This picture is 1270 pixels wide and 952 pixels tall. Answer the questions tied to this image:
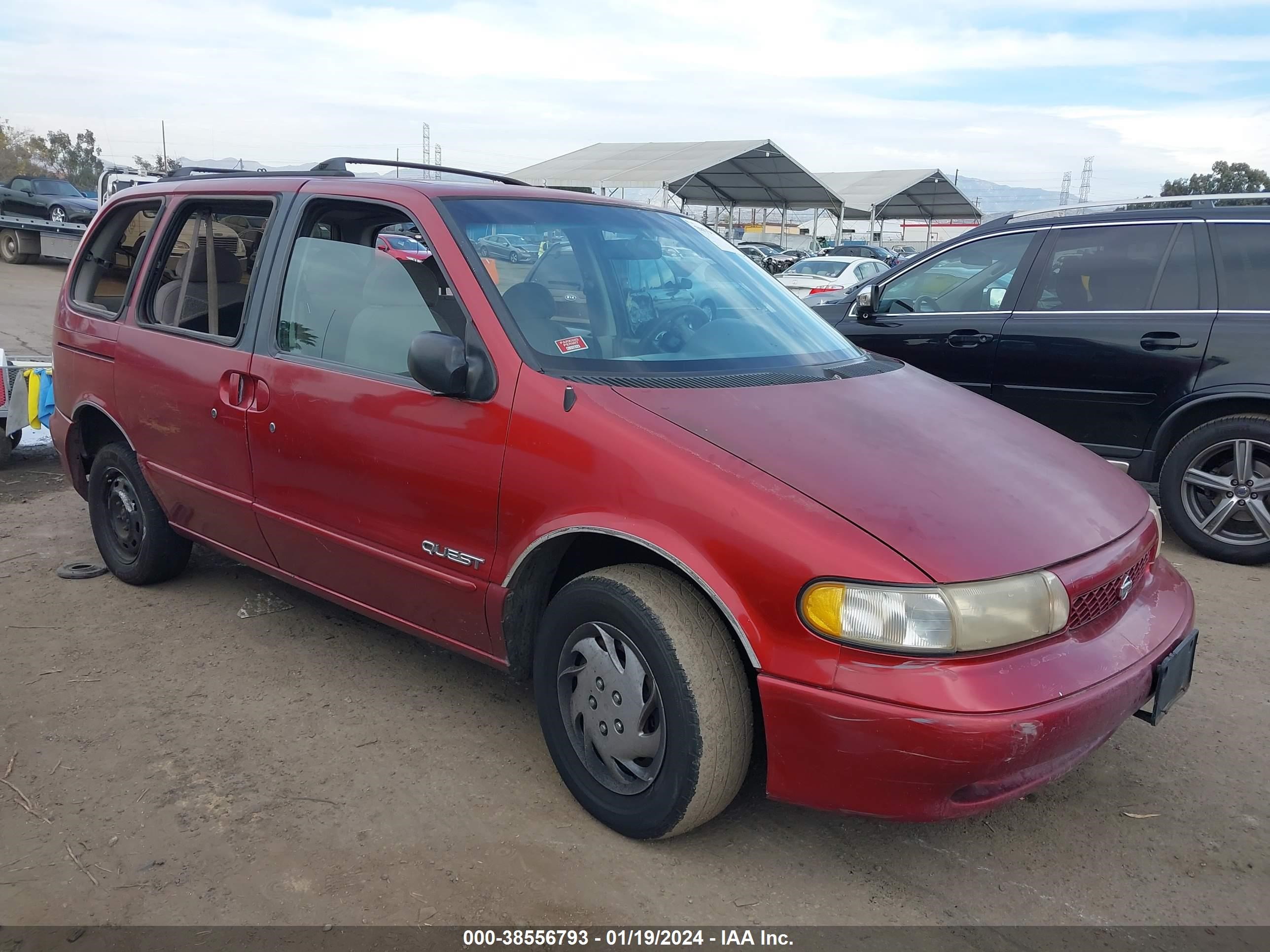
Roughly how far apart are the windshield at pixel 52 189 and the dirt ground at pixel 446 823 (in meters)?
26.1

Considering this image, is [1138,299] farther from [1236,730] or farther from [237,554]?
[237,554]

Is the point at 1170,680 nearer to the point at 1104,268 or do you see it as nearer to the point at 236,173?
the point at 1104,268

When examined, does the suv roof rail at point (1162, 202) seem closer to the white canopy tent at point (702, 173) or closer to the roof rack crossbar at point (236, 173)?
the roof rack crossbar at point (236, 173)

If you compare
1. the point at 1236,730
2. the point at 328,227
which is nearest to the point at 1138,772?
the point at 1236,730

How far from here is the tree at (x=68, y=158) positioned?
227ft

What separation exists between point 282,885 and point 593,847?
77 cm

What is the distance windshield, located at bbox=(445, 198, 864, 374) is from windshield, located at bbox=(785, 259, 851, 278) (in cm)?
1902

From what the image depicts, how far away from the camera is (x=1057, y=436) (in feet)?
10.5

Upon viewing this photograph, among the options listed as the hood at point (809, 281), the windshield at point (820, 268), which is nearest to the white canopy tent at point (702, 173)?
the windshield at point (820, 268)

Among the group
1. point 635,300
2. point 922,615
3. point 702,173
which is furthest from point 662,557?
point 702,173

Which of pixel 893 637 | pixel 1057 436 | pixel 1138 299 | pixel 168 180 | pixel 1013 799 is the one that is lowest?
pixel 1013 799

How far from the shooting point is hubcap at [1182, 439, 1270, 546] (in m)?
4.84

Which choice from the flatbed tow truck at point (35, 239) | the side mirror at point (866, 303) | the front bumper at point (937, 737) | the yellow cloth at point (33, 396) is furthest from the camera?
the flatbed tow truck at point (35, 239)

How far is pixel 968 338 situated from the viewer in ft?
18.7
